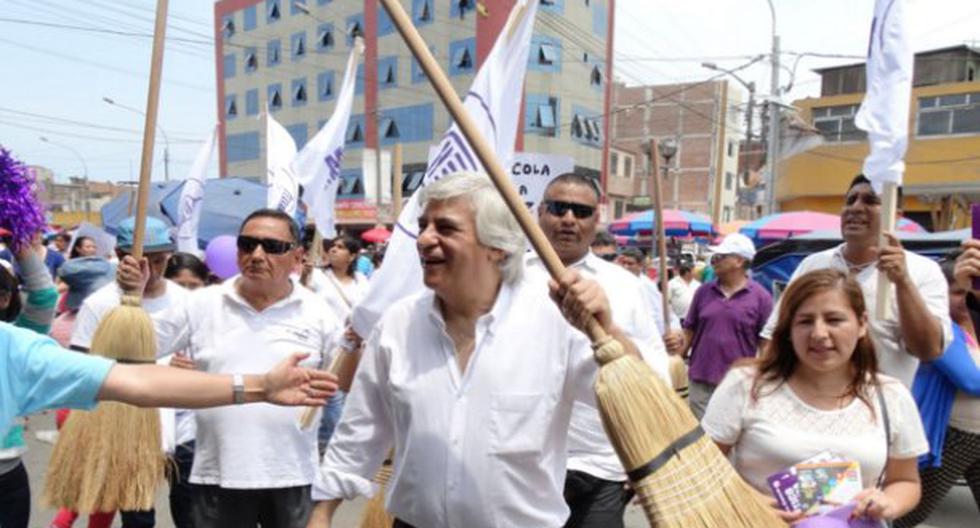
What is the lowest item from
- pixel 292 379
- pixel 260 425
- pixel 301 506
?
pixel 301 506

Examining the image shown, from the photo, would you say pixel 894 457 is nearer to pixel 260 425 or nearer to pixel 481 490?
pixel 481 490

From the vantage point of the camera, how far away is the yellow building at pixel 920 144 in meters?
23.5

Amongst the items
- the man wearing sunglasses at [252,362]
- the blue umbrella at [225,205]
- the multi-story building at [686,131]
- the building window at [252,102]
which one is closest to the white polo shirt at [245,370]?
the man wearing sunglasses at [252,362]

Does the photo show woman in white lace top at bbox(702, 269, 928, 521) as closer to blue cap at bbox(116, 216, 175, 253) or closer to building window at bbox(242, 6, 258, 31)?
blue cap at bbox(116, 216, 175, 253)

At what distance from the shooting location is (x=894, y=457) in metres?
2.35

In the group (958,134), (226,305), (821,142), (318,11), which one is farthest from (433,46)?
(226,305)

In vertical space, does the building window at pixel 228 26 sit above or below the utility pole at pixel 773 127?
above

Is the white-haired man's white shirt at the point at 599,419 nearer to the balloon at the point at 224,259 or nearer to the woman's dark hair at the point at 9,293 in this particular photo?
the woman's dark hair at the point at 9,293

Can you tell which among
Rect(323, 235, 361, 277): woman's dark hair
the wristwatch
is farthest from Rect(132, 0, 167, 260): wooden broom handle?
Rect(323, 235, 361, 277): woman's dark hair

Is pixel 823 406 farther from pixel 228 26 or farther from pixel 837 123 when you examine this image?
pixel 228 26

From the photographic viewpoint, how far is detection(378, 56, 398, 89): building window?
3306cm

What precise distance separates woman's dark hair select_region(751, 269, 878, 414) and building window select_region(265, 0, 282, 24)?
4027cm

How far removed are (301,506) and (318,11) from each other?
3696cm

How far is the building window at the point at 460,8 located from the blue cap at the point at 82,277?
28.1 metres
